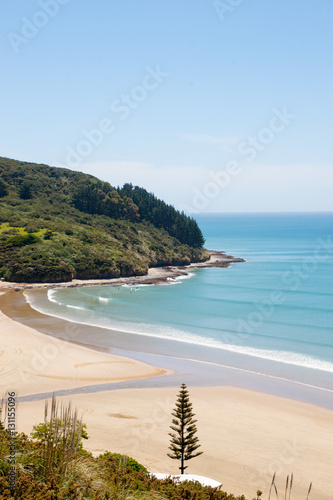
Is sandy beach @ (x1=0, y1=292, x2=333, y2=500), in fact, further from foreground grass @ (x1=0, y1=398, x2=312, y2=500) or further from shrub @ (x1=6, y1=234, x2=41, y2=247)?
shrub @ (x1=6, y1=234, x2=41, y2=247)

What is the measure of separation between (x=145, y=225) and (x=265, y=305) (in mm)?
47317

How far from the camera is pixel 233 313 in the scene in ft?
124

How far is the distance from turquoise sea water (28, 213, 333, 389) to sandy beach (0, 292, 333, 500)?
4.54m

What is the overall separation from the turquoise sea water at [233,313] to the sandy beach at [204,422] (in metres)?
4.54

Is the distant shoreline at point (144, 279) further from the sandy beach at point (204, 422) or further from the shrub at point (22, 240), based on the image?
the sandy beach at point (204, 422)

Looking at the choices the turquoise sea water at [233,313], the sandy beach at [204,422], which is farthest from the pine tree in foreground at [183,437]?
the turquoise sea water at [233,313]

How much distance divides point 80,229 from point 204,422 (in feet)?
182

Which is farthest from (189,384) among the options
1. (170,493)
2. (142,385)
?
(170,493)

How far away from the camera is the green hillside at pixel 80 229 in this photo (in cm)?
5659

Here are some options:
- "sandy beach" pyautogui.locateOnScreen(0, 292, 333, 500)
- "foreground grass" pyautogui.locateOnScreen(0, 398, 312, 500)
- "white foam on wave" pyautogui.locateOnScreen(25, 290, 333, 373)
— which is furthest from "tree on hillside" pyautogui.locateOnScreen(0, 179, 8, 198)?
"foreground grass" pyautogui.locateOnScreen(0, 398, 312, 500)

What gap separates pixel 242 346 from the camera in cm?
2753

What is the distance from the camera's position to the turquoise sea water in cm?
2576

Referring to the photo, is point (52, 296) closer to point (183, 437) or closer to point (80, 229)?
point (80, 229)

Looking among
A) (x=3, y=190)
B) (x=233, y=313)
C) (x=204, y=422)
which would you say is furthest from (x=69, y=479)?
(x=3, y=190)
